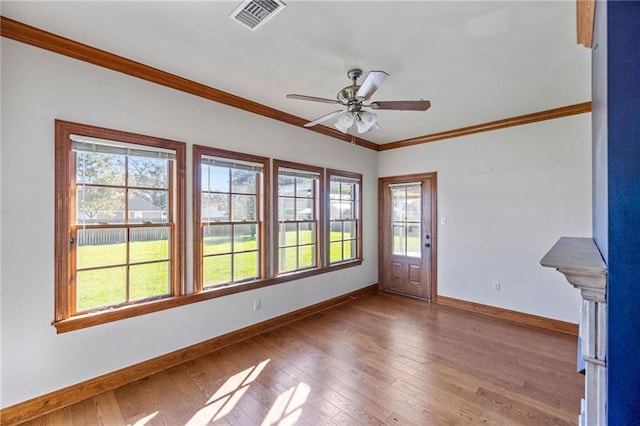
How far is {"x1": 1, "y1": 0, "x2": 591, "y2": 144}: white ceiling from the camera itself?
5.90 ft

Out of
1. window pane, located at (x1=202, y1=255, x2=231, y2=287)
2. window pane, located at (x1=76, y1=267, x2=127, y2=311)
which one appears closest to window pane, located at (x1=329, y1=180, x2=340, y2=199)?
window pane, located at (x1=202, y1=255, x2=231, y2=287)

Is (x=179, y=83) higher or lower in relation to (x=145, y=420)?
higher

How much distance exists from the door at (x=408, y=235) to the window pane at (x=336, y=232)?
39.9 inches

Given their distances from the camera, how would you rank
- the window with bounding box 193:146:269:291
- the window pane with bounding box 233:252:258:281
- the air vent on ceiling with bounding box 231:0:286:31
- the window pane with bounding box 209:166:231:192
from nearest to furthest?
1. the air vent on ceiling with bounding box 231:0:286:31
2. the window with bounding box 193:146:269:291
3. the window pane with bounding box 209:166:231:192
4. the window pane with bounding box 233:252:258:281

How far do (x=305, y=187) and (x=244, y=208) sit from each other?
107cm

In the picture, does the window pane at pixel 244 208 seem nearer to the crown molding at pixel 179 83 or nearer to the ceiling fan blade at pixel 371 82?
the crown molding at pixel 179 83

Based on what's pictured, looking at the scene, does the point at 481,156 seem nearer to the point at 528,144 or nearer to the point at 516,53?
the point at 528,144

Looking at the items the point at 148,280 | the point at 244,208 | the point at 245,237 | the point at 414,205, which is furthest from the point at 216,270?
the point at 414,205

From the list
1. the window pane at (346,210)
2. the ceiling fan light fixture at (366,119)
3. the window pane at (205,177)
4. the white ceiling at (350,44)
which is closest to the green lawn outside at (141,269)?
the window pane at (205,177)

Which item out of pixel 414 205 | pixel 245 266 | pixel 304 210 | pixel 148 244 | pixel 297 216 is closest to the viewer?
pixel 148 244

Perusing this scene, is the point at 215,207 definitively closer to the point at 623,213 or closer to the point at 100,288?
the point at 100,288

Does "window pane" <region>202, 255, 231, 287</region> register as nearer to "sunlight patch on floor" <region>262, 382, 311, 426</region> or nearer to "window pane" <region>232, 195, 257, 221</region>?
"window pane" <region>232, 195, 257, 221</region>

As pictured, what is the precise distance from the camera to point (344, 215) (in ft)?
15.6

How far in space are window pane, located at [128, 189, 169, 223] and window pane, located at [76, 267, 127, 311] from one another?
18.7 inches
